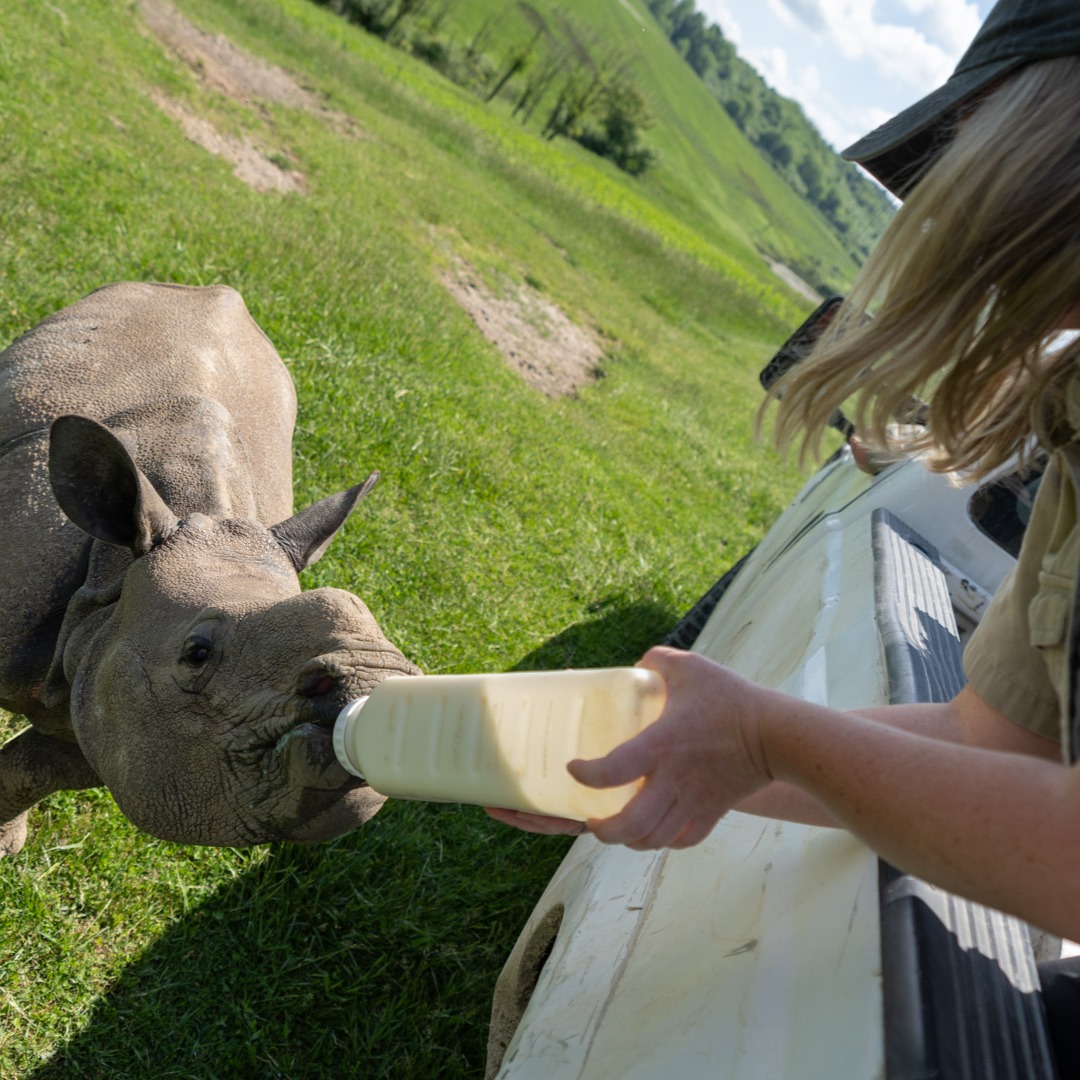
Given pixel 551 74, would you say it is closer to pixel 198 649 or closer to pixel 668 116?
pixel 668 116

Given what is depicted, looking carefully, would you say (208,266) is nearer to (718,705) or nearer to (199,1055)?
(199,1055)

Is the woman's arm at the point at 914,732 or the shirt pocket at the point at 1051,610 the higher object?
the shirt pocket at the point at 1051,610

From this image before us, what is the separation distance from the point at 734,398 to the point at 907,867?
15251 millimetres

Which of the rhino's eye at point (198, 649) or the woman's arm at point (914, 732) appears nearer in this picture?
the woman's arm at point (914, 732)

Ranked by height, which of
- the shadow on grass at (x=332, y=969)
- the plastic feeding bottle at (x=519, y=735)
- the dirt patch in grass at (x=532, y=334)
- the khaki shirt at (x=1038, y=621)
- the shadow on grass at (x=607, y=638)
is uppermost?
the khaki shirt at (x=1038, y=621)

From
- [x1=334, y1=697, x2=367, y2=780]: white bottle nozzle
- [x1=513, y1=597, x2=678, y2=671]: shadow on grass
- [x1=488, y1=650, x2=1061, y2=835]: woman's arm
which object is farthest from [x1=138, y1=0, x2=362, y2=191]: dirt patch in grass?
[x1=488, y1=650, x2=1061, y2=835]: woman's arm

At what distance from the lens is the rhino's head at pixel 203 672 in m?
2.24

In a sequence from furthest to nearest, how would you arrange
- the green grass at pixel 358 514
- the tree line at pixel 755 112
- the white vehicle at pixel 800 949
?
the tree line at pixel 755 112 → the green grass at pixel 358 514 → the white vehicle at pixel 800 949

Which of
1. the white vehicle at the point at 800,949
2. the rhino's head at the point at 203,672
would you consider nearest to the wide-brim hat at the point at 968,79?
the white vehicle at the point at 800,949

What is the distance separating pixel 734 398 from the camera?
16156 millimetres

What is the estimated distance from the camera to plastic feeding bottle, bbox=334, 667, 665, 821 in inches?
72.6

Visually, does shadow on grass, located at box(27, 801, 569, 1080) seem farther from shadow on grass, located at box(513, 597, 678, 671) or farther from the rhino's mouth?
shadow on grass, located at box(513, 597, 678, 671)

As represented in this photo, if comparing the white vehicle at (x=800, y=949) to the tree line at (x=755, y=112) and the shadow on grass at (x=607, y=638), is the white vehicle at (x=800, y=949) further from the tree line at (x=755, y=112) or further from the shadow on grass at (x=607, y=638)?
the tree line at (x=755, y=112)

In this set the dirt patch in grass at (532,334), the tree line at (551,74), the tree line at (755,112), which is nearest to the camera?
the dirt patch in grass at (532,334)
